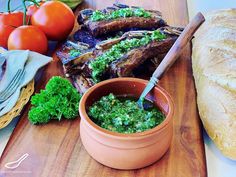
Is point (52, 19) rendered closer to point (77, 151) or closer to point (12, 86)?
point (12, 86)

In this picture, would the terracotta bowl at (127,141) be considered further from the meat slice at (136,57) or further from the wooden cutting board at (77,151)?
the meat slice at (136,57)

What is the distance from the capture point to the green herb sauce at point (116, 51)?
88cm

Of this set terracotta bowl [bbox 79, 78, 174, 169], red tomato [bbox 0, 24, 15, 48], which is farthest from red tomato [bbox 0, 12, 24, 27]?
terracotta bowl [bbox 79, 78, 174, 169]

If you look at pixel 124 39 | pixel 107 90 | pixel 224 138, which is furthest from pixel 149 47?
pixel 224 138

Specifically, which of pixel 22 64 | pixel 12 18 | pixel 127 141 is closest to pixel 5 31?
pixel 12 18

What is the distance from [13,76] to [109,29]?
0.30 m

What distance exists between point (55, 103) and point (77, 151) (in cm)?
13

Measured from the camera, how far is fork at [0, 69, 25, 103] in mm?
863

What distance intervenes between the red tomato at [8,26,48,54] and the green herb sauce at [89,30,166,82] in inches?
8.3

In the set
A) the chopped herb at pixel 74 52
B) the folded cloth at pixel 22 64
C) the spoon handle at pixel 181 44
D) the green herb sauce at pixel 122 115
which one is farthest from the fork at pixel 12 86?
the spoon handle at pixel 181 44

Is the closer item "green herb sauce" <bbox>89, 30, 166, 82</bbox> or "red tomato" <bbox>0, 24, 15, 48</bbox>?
"green herb sauce" <bbox>89, 30, 166, 82</bbox>

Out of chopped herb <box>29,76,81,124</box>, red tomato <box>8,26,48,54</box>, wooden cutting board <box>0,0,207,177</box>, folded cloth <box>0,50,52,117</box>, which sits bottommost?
wooden cutting board <box>0,0,207,177</box>

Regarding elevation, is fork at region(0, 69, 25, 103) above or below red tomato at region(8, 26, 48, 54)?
below

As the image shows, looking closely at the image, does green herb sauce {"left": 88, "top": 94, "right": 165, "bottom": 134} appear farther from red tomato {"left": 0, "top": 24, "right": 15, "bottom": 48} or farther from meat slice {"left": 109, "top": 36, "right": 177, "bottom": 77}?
red tomato {"left": 0, "top": 24, "right": 15, "bottom": 48}
